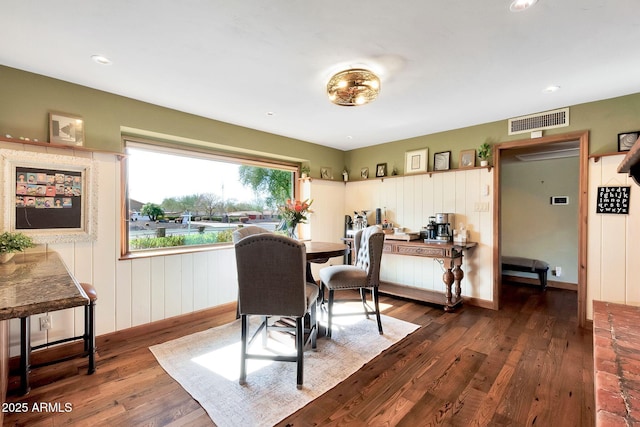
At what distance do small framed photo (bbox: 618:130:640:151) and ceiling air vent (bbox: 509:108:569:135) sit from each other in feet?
1.52

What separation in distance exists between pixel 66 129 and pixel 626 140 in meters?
5.19

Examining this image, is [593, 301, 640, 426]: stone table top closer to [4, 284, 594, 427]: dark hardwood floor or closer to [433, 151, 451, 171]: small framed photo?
[4, 284, 594, 427]: dark hardwood floor

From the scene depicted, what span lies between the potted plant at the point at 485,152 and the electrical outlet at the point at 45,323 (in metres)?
4.81

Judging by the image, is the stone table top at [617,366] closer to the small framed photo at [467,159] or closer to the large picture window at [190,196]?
the small framed photo at [467,159]

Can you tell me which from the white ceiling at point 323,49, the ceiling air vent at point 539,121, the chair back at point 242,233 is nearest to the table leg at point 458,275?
the ceiling air vent at point 539,121

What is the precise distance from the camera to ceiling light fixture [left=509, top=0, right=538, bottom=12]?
1.47 meters

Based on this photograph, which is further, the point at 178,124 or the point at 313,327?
the point at 178,124

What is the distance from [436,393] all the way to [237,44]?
9.00ft

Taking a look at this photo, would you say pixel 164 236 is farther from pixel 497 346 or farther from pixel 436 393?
pixel 497 346

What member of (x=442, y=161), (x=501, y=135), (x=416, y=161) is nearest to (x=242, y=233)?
(x=416, y=161)

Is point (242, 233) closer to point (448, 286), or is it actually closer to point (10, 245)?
point (10, 245)

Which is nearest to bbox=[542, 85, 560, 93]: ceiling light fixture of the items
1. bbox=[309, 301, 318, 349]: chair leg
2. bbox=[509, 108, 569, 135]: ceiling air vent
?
bbox=[509, 108, 569, 135]: ceiling air vent

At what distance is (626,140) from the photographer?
8.89ft

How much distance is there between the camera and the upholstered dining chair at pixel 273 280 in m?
1.91
